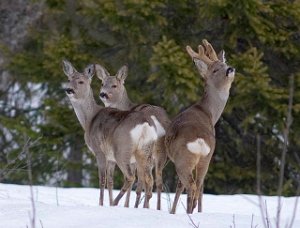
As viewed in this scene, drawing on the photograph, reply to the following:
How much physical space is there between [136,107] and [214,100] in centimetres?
86

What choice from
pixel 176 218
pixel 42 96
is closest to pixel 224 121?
pixel 42 96

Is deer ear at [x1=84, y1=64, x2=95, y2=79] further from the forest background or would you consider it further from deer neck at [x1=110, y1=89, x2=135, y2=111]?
the forest background

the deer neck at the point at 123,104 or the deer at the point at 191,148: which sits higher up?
the deer neck at the point at 123,104

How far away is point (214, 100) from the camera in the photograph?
984cm

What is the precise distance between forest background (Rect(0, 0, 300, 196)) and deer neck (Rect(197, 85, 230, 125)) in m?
3.54

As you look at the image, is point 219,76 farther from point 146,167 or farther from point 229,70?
point 146,167

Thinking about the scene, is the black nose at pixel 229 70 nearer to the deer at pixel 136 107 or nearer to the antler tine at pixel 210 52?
the deer at pixel 136 107

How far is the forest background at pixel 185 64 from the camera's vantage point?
1395 centimetres

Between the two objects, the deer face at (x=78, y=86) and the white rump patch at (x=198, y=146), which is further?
the deer face at (x=78, y=86)

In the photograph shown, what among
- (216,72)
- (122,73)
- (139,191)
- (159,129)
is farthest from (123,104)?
(159,129)

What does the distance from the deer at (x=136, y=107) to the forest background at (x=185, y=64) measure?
2.30 m

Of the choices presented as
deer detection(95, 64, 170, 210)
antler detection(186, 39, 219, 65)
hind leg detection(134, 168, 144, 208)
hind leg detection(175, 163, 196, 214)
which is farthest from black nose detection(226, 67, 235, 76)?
hind leg detection(175, 163, 196, 214)

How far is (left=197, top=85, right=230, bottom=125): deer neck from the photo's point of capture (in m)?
9.75

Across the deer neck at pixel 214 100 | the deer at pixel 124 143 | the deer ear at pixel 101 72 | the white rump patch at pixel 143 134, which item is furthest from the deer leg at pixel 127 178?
the deer ear at pixel 101 72
